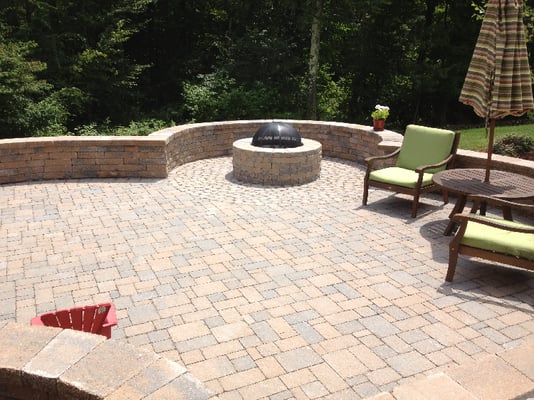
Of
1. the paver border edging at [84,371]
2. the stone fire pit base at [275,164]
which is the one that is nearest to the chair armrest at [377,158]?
the stone fire pit base at [275,164]

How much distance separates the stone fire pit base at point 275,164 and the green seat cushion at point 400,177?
1.77 metres

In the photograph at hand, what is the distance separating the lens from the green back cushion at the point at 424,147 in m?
8.04

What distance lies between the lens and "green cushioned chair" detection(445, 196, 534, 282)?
5.25 metres

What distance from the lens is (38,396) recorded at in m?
2.85

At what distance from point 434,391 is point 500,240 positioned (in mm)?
3126

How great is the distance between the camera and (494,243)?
5.36 metres

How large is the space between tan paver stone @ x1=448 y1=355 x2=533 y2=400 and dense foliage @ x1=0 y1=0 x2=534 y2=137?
10557 mm

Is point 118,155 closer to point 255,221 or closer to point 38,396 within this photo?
point 255,221

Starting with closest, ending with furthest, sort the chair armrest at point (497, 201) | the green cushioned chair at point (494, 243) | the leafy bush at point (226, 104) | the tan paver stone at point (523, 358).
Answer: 1. the tan paver stone at point (523, 358)
2. the green cushioned chair at point (494, 243)
3. the chair armrest at point (497, 201)
4. the leafy bush at point (226, 104)

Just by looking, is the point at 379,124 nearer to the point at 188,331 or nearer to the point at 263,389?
the point at 188,331

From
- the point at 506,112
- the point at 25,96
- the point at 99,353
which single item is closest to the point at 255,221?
the point at 506,112

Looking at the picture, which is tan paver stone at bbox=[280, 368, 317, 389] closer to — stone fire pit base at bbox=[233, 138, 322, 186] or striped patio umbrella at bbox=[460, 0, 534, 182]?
striped patio umbrella at bbox=[460, 0, 534, 182]

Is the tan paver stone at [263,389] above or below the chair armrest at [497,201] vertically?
below

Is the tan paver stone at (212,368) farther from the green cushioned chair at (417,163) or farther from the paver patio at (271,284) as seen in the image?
the green cushioned chair at (417,163)
